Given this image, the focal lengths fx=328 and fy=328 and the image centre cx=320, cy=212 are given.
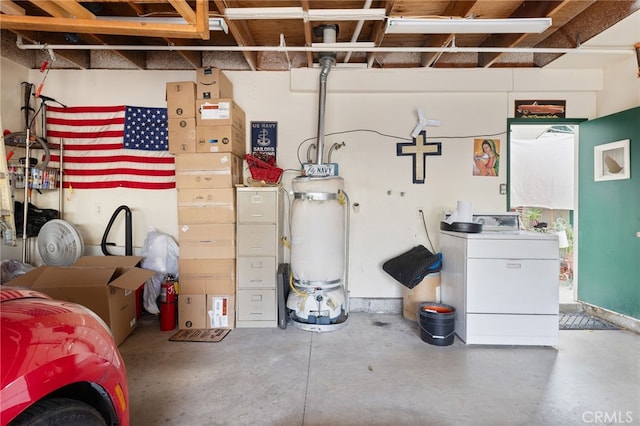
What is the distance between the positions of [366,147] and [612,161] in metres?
2.60

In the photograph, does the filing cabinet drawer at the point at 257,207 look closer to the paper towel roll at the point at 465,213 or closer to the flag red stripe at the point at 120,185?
the flag red stripe at the point at 120,185

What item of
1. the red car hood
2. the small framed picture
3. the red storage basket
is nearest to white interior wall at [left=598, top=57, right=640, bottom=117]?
the small framed picture

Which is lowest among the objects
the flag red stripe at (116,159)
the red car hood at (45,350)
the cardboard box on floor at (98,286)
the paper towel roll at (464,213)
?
the cardboard box on floor at (98,286)

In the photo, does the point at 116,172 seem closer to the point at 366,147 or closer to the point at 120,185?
the point at 120,185

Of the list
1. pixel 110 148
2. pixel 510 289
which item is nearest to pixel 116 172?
pixel 110 148

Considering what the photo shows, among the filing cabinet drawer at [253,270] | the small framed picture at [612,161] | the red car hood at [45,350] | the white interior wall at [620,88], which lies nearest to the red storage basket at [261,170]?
the filing cabinet drawer at [253,270]

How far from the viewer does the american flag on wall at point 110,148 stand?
149 inches

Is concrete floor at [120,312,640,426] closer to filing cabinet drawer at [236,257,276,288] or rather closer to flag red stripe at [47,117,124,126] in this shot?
filing cabinet drawer at [236,257,276,288]

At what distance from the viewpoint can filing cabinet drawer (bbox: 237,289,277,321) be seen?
3.38 metres

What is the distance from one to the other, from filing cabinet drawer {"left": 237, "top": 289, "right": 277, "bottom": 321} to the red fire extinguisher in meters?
0.66

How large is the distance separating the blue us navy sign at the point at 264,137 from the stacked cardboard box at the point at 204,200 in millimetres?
515

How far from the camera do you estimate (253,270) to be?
11.1 ft

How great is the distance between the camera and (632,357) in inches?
108

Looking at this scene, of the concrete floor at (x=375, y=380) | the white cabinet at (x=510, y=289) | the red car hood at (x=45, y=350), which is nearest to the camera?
the red car hood at (x=45, y=350)
